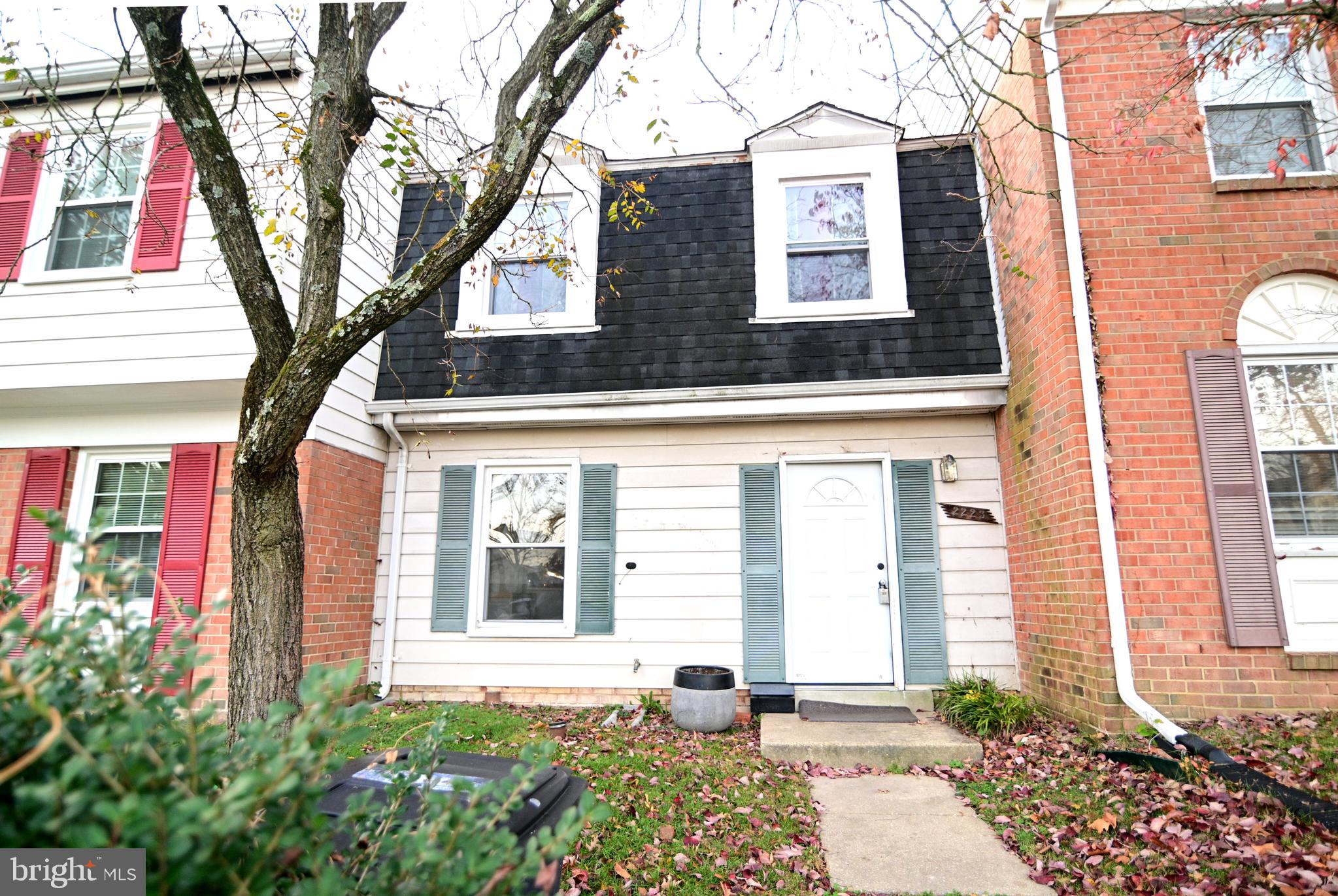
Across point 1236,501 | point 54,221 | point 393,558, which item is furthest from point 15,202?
point 1236,501

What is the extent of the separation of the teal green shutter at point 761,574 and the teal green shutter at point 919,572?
107cm

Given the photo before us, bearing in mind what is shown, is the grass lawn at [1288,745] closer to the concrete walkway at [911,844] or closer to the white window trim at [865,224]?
the concrete walkway at [911,844]

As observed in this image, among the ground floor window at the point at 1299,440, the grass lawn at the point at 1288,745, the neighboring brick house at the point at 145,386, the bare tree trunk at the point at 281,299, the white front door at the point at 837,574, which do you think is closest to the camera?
the bare tree trunk at the point at 281,299

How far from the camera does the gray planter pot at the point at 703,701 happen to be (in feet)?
17.9

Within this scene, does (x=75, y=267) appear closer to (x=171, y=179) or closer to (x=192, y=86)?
(x=171, y=179)

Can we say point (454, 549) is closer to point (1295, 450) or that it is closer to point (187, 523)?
point (187, 523)

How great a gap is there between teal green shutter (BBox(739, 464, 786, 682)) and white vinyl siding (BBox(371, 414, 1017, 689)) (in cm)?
9

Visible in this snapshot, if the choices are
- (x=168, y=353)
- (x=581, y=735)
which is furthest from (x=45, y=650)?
(x=168, y=353)

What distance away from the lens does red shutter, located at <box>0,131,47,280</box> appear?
251 inches

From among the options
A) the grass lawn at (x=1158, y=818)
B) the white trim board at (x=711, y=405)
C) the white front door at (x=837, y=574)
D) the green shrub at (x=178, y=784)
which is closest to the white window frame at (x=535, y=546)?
the white trim board at (x=711, y=405)

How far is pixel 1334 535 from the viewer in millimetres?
4793

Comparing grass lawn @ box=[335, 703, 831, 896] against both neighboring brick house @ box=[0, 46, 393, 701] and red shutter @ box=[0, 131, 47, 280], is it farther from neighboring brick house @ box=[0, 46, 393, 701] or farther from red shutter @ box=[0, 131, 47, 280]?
red shutter @ box=[0, 131, 47, 280]

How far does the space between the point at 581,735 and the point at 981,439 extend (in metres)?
4.37

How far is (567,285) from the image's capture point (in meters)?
7.03
